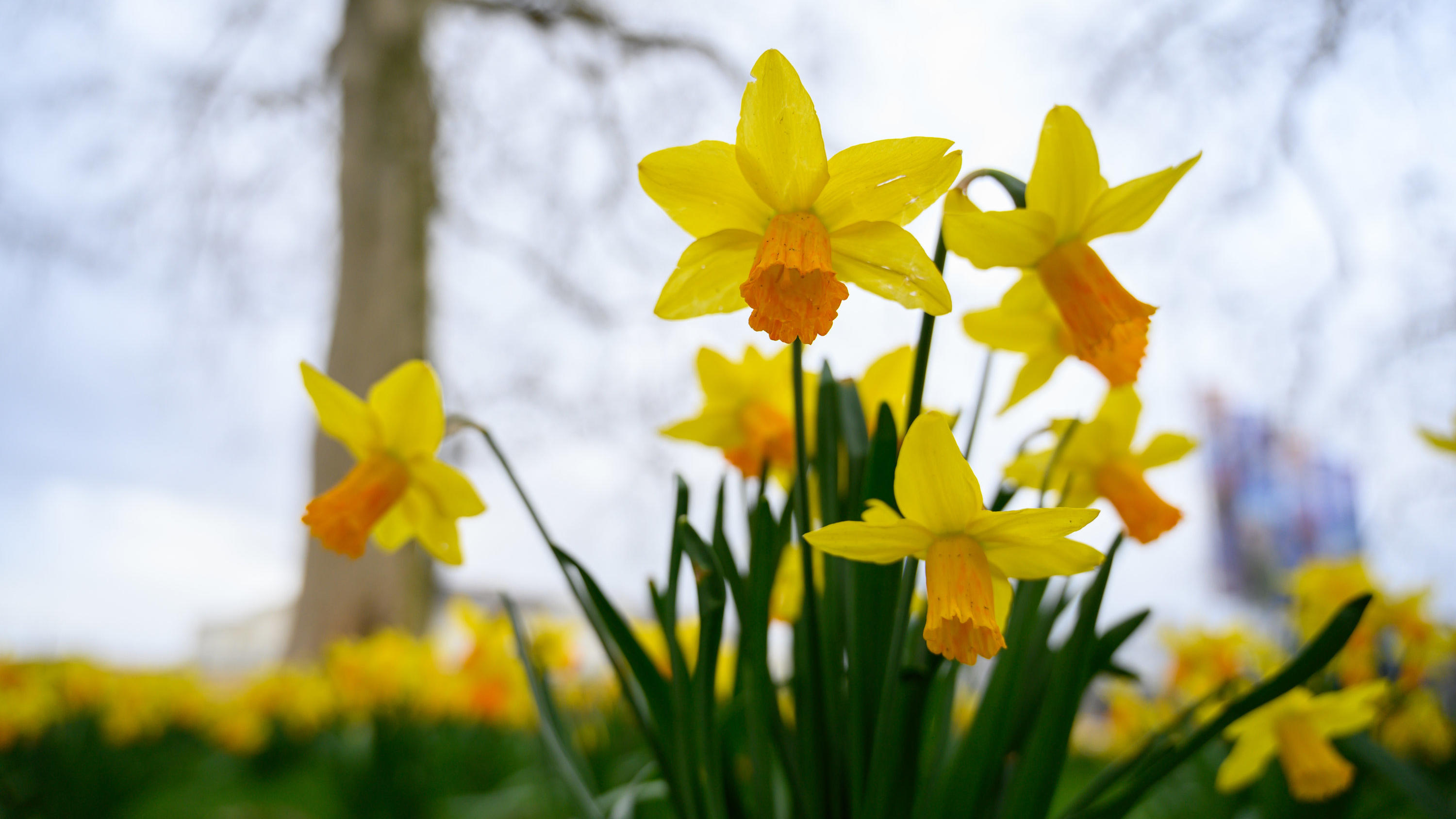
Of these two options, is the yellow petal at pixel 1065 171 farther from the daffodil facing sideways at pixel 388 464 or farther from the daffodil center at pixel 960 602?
the daffodil facing sideways at pixel 388 464

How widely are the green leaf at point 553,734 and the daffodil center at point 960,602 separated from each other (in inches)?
11.7

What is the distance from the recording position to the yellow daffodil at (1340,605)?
1017 millimetres

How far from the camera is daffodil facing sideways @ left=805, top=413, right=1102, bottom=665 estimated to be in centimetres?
37

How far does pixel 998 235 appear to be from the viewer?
0.41m

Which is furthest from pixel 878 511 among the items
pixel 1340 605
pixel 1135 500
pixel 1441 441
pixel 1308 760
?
pixel 1340 605

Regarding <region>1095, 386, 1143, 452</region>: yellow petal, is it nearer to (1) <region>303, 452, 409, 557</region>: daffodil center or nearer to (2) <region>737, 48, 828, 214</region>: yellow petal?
(2) <region>737, 48, 828, 214</region>: yellow petal

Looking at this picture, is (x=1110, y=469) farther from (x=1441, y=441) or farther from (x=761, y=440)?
(x=1441, y=441)

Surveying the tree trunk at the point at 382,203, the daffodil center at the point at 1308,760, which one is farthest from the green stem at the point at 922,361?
the tree trunk at the point at 382,203

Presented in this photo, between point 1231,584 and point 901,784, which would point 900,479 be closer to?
point 901,784

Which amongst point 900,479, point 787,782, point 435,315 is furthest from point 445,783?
point 435,315

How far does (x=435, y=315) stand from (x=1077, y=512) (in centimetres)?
410

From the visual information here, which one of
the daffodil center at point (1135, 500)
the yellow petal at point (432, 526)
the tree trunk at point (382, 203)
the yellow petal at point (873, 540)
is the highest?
the tree trunk at point (382, 203)

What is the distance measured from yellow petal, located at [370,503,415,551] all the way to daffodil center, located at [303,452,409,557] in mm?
29

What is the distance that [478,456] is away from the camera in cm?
386
